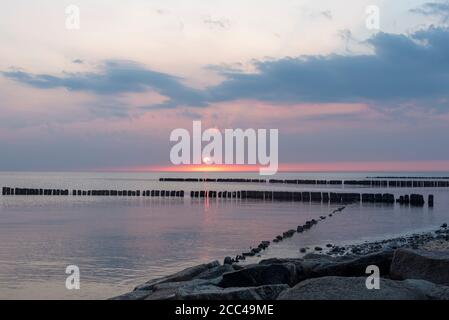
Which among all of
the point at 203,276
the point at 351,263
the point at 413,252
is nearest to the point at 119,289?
the point at 203,276

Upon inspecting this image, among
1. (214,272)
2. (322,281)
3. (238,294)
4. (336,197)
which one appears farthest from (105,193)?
(322,281)

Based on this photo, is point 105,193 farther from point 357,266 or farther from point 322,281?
point 322,281

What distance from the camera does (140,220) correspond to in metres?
34.3

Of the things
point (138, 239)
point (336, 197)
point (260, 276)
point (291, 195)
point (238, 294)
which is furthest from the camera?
point (291, 195)

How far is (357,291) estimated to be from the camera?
6.28 metres

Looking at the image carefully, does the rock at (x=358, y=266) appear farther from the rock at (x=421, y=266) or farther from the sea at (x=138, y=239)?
the sea at (x=138, y=239)

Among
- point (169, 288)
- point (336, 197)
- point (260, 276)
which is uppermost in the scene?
point (260, 276)

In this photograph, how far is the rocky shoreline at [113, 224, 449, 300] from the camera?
644 centimetres

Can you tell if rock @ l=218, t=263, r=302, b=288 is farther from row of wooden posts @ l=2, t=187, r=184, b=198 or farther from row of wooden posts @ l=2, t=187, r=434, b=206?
row of wooden posts @ l=2, t=187, r=184, b=198

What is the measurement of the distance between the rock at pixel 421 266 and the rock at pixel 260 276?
5.73ft

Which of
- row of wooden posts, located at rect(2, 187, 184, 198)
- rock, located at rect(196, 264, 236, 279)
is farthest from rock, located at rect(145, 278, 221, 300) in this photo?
row of wooden posts, located at rect(2, 187, 184, 198)

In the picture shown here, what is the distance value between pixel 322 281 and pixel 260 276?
246 centimetres
